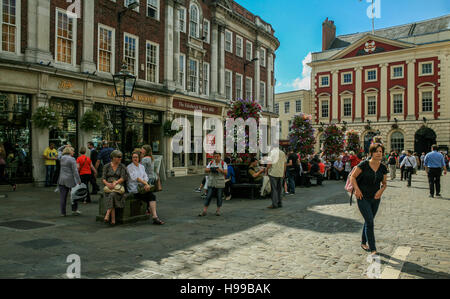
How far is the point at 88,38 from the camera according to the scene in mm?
16203

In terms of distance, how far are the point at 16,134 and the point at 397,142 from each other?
4096cm

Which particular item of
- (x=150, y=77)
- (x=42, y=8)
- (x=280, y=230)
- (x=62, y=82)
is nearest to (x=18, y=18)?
(x=42, y=8)

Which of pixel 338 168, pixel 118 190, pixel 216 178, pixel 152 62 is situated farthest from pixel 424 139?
pixel 118 190

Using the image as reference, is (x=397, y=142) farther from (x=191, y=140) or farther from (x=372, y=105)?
(x=191, y=140)

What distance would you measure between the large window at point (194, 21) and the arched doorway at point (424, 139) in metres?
30.6

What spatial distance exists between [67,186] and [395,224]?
8.08 metres

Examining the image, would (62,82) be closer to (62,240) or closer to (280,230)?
(62,240)

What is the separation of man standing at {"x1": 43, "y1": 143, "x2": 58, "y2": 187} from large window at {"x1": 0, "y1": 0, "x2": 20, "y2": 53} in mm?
4293

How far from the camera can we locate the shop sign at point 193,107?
21538 mm

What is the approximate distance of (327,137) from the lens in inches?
892

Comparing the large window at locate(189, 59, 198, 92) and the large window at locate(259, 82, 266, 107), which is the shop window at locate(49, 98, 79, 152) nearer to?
the large window at locate(189, 59, 198, 92)

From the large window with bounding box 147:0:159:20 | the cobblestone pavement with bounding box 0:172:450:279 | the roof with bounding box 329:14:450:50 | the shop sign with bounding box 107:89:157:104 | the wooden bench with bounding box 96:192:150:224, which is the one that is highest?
the roof with bounding box 329:14:450:50

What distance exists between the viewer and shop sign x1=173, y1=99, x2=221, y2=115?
21.5 meters

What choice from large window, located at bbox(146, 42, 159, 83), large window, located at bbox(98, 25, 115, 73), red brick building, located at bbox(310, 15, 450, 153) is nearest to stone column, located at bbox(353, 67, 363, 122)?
red brick building, located at bbox(310, 15, 450, 153)
